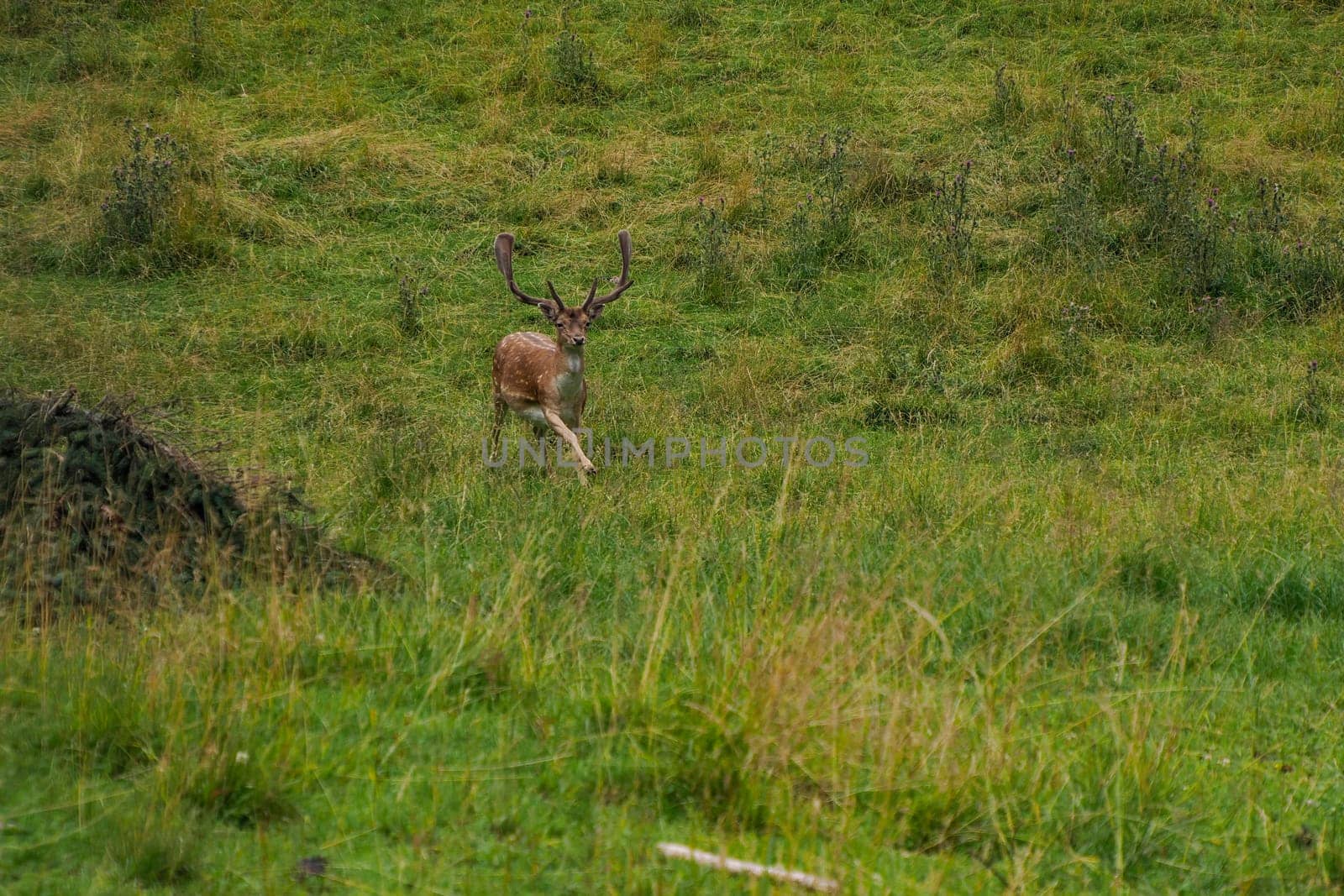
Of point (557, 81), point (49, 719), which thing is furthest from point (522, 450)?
point (557, 81)

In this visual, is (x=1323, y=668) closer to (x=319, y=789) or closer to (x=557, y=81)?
(x=319, y=789)

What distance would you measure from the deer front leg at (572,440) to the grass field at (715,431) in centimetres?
44

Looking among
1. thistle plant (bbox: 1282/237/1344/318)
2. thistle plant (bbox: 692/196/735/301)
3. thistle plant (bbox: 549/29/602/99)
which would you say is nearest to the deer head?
thistle plant (bbox: 692/196/735/301)

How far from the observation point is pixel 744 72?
1568 centimetres

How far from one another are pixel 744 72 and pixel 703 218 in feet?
11.8

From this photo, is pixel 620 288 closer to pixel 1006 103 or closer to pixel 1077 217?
pixel 1077 217

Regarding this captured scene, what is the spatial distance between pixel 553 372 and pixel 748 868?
5.69 m

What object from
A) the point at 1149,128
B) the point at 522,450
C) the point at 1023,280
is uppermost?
the point at 1149,128

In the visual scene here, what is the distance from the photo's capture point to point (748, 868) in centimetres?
378

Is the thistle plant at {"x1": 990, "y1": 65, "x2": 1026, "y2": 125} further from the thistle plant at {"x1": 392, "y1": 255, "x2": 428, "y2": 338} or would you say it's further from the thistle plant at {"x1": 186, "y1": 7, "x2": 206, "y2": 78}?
the thistle plant at {"x1": 186, "y1": 7, "x2": 206, "y2": 78}

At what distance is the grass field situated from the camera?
4184 millimetres

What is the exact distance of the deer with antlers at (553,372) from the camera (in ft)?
30.0

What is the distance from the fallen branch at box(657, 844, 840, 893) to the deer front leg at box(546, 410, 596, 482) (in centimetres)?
428

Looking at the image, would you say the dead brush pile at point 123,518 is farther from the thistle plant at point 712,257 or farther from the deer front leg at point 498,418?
the thistle plant at point 712,257
